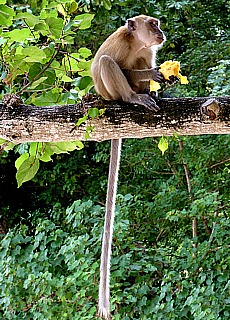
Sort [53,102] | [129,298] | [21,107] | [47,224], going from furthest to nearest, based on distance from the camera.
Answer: [47,224]
[129,298]
[53,102]
[21,107]

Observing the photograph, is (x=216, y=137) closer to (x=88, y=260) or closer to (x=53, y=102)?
(x=88, y=260)

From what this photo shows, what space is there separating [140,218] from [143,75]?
3.01 m

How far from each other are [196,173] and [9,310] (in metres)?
2.21

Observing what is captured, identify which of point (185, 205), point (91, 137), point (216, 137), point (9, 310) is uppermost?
point (91, 137)

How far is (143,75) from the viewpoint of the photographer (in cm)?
250

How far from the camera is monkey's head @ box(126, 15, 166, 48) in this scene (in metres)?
2.82

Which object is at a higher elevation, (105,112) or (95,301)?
(105,112)

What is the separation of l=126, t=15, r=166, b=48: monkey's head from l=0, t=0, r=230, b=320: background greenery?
0.30 m

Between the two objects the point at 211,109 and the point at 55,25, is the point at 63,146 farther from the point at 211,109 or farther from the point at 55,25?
the point at 211,109

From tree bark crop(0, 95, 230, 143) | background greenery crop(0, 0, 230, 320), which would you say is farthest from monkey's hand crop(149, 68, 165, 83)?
tree bark crop(0, 95, 230, 143)

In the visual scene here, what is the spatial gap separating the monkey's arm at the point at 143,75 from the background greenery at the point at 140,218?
26cm

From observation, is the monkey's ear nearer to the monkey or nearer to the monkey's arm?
the monkey

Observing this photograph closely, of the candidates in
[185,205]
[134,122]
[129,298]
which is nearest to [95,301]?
[129,298]

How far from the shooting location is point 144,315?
165 inches
